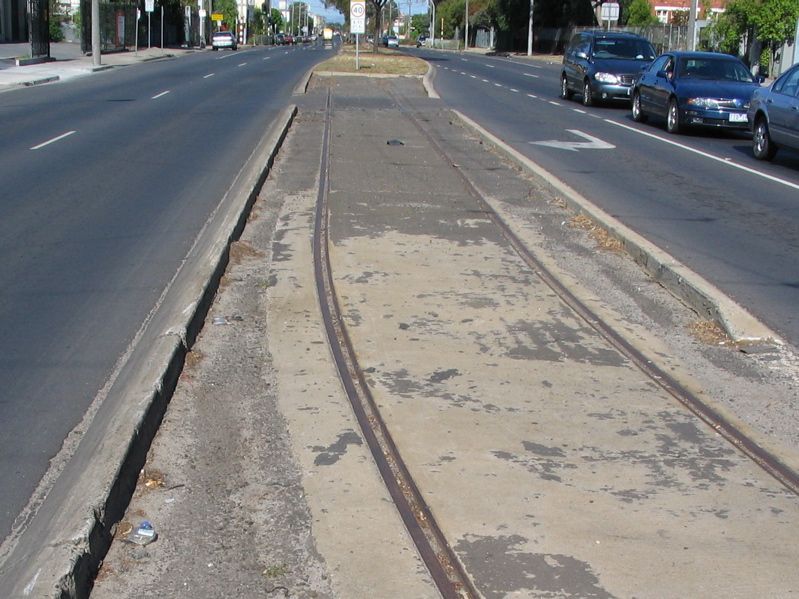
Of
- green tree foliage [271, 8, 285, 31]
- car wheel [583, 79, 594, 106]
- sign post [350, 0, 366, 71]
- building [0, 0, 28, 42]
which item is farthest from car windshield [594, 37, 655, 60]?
green tree foliage [271, 8, 285, 31]

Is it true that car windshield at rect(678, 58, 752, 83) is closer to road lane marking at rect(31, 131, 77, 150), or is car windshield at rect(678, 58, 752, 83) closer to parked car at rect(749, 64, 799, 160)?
parked car at rect(749, 64, 799, 160)

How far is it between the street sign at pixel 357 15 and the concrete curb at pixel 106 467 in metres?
32.5

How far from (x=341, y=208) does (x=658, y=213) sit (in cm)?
356

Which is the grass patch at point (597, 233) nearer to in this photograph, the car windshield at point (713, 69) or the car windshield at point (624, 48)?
the car windshield at point (713, 69)

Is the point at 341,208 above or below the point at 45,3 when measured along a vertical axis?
below

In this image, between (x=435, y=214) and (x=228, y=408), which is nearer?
(x=228, y=408)

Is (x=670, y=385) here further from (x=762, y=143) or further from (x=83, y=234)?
(x=762, y=143)

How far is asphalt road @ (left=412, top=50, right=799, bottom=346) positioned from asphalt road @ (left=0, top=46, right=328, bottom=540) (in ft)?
14.8

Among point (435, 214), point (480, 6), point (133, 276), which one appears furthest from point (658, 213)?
point (480, 6)

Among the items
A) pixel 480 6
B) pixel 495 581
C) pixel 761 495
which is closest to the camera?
pixel 495 581

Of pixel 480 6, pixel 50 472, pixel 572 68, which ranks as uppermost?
pixel 480 6

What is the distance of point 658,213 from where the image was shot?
40.5 ft

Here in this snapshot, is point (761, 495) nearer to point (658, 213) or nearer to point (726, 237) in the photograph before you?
point (726, 237)

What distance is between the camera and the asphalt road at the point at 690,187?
30.8ft
